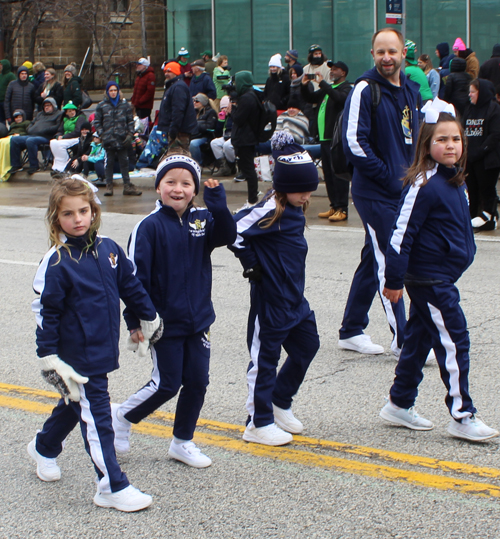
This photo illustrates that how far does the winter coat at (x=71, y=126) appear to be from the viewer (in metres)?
17.3

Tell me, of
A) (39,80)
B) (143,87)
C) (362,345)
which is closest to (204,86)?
(143,87)

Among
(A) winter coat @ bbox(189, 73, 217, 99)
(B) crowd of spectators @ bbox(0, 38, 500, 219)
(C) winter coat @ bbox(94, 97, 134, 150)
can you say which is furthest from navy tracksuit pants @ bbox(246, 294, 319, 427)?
(A) winter coat @ bbox(189, 73, 217, 99)

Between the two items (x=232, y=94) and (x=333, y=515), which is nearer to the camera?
(x=333, y=515)

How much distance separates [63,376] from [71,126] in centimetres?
1502

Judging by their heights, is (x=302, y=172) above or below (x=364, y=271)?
above

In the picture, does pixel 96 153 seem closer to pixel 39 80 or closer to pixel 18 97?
pixel 18 97

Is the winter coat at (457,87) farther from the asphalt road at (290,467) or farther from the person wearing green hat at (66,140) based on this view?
the person wearing green hat at (66,140)

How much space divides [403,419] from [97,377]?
1.68 meters

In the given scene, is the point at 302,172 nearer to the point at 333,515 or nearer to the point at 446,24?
the point at 333,515

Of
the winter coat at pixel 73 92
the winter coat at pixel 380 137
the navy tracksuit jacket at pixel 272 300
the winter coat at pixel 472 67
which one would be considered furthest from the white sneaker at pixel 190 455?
the winter coat at pixel 73 92

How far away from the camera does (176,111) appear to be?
47.4 feet

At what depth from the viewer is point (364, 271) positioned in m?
5.75

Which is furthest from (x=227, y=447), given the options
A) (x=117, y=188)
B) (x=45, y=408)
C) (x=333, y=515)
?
(x=117, y=188)

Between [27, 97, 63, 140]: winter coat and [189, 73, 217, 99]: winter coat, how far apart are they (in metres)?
3.25
